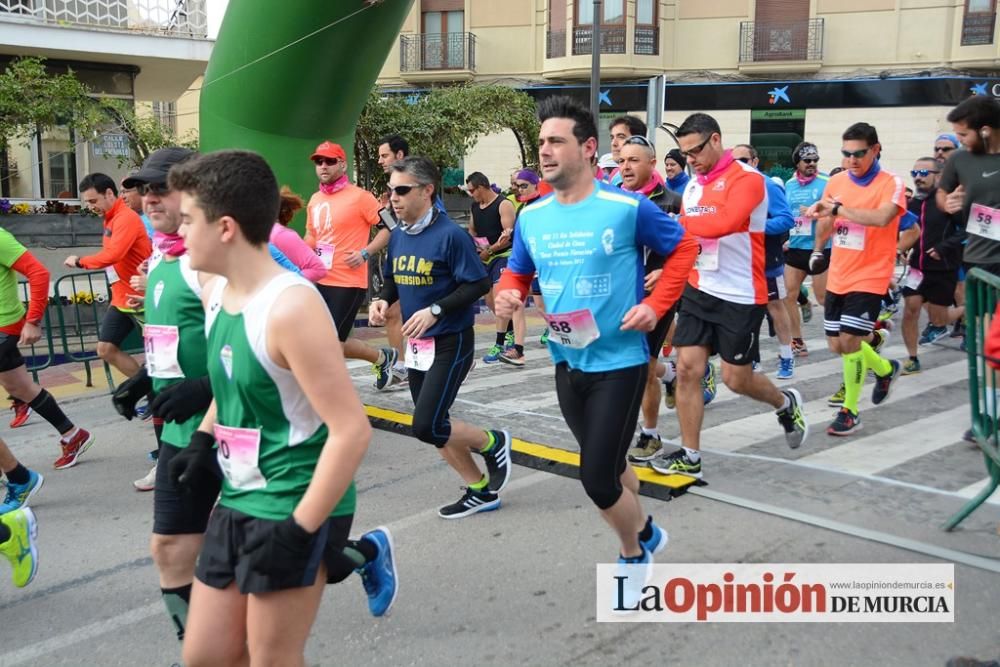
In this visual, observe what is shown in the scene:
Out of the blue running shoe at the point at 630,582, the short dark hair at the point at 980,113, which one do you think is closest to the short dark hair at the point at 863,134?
the short dark hair at the point at 980,113

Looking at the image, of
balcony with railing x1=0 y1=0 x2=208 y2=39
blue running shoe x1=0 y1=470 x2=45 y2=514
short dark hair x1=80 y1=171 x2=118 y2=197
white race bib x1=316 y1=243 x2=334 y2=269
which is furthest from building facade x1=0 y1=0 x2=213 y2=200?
blue running shoe x1=0 y1=470 x2=45 y2=514

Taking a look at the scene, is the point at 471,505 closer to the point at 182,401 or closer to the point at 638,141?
the point at 182,401

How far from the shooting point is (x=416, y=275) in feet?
15.6

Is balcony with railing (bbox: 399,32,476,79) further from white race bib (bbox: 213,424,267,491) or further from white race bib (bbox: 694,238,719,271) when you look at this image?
white race bib (bbox: 213,424,267,491)

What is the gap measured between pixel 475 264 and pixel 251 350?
2643 millimetres

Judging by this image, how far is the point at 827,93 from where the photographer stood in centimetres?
2920

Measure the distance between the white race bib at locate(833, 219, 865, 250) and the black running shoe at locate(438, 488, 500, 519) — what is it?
3.29m

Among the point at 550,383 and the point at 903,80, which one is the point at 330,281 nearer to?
the point at 550,383

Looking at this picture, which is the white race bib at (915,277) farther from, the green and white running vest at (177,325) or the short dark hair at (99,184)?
the green and white running vest at (177,325)

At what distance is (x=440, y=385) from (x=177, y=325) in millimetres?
1692

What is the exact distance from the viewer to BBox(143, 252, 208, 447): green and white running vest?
3066mm

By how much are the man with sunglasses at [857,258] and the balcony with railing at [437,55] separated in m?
27.2

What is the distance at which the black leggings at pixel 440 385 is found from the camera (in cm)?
451

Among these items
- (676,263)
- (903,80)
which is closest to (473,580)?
(676,263)
